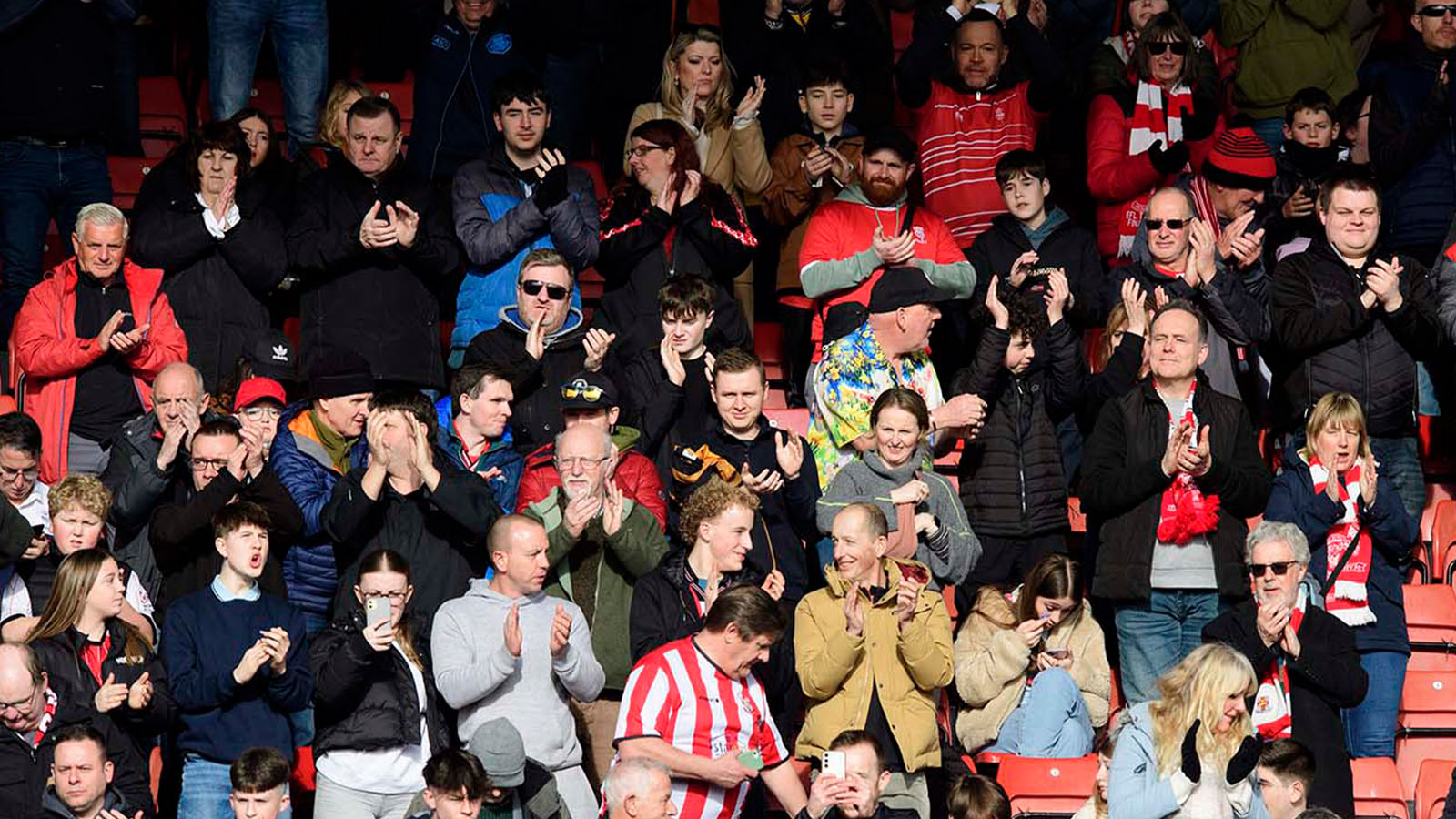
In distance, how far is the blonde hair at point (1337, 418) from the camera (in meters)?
10.3

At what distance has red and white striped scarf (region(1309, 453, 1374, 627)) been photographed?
33.8 feet

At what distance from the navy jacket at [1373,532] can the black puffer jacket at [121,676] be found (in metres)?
4.70

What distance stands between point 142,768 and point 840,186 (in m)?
4.68

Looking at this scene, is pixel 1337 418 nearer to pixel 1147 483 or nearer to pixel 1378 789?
pixel 1147 483

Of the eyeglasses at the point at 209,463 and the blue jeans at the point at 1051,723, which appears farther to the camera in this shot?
the blue jeans at the point at 1051,723

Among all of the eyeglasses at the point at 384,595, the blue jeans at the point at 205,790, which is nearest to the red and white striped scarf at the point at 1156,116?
the eyeglasses at the point at 384,595

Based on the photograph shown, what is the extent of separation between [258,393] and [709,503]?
6.81 feet

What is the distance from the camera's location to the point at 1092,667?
32.8 ft

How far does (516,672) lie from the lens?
29.3 ft

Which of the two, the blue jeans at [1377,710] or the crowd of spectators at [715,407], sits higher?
the crowd of spectators at [715,407]

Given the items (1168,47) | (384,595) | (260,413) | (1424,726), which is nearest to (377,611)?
(384,595)

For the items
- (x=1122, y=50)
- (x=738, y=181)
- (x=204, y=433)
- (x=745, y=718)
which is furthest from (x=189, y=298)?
(x=1122, y=50)

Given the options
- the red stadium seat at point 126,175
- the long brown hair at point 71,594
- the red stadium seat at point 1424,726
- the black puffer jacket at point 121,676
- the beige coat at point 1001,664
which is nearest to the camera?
the black puffer jacket at point 121,676

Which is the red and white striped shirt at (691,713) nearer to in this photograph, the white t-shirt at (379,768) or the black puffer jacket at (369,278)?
the white t-shirt at (379,768)
